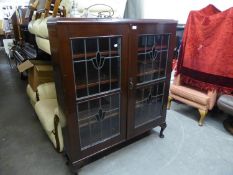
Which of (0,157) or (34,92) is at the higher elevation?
(34,92)

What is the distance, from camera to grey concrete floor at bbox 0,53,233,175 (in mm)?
1492

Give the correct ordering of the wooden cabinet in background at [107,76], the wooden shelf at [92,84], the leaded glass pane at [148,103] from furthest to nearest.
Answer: the leaded glass pane at [148,103], the wooden shelf at [92,84], the wooden cabinet in background at [107,76]

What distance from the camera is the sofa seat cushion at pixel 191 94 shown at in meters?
2.03

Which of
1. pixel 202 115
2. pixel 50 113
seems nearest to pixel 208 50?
pixel 202 115

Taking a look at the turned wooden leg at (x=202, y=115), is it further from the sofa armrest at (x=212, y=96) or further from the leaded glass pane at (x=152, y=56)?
the leaded glass pane at (x=152, y=56)

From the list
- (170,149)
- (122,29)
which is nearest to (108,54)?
(122,29)

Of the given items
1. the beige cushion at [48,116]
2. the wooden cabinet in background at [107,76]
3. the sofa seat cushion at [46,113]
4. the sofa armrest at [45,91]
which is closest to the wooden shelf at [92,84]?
the wooden cabinet in background at [107,76]

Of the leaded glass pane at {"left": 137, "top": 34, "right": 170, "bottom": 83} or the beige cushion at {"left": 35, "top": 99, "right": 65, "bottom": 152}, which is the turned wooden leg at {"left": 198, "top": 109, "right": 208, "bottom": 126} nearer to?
the leaded glass pane at {"left": 137, "top": 34, "right": 170, "bottom": 83}

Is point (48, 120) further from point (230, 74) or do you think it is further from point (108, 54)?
point (230, 74)

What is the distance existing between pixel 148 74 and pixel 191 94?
883mm

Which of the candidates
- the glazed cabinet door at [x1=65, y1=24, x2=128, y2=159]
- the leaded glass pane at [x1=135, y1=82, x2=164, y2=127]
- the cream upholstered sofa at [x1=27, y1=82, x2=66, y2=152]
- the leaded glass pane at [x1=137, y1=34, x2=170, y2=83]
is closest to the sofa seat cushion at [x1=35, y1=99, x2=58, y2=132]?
the cream upholstered sofa at [x1=27, y1=82, x2=66, y2=152]

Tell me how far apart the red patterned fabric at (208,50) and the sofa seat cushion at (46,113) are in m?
1.66

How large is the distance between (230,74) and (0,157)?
7.99 ft

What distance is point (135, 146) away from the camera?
178cm
